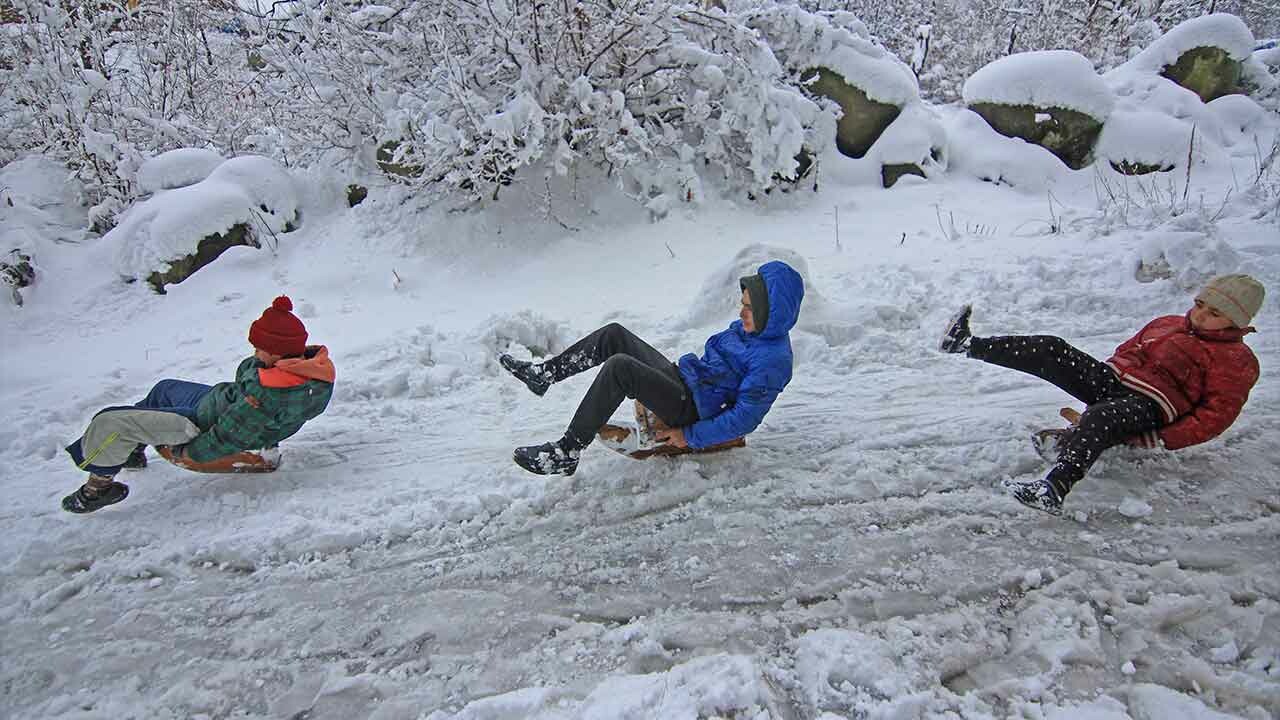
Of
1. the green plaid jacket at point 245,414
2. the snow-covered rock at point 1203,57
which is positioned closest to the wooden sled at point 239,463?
the green plaid jacket at point 245,414

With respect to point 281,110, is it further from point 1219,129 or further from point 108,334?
point 1219,129

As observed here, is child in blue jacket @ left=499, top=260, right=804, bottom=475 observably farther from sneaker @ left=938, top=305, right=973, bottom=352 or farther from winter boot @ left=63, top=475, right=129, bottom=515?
winter boot @ left=63, top=475, right=129, bottom=515

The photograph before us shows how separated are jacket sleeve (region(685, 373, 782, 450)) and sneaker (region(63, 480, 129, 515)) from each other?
9.29ft

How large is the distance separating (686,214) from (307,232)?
171 inches

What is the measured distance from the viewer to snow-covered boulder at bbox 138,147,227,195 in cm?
719

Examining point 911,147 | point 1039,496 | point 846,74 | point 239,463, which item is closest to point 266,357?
point 239,463

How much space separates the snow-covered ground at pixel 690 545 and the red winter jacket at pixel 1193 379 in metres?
0.28

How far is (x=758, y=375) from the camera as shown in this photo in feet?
9.46

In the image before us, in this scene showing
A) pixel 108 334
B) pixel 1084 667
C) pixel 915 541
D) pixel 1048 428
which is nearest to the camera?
pixel 1084 667

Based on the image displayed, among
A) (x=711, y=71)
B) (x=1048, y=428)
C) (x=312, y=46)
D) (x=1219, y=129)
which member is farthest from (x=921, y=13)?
(x=1048, y=428)

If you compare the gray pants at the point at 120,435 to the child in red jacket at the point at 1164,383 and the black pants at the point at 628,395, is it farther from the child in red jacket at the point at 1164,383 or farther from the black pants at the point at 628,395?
the child in red jacket at the point at 1164,383

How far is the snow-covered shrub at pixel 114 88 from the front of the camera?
7.24m

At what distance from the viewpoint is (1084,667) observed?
203 cm

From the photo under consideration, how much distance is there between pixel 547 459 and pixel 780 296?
1.35 metres
